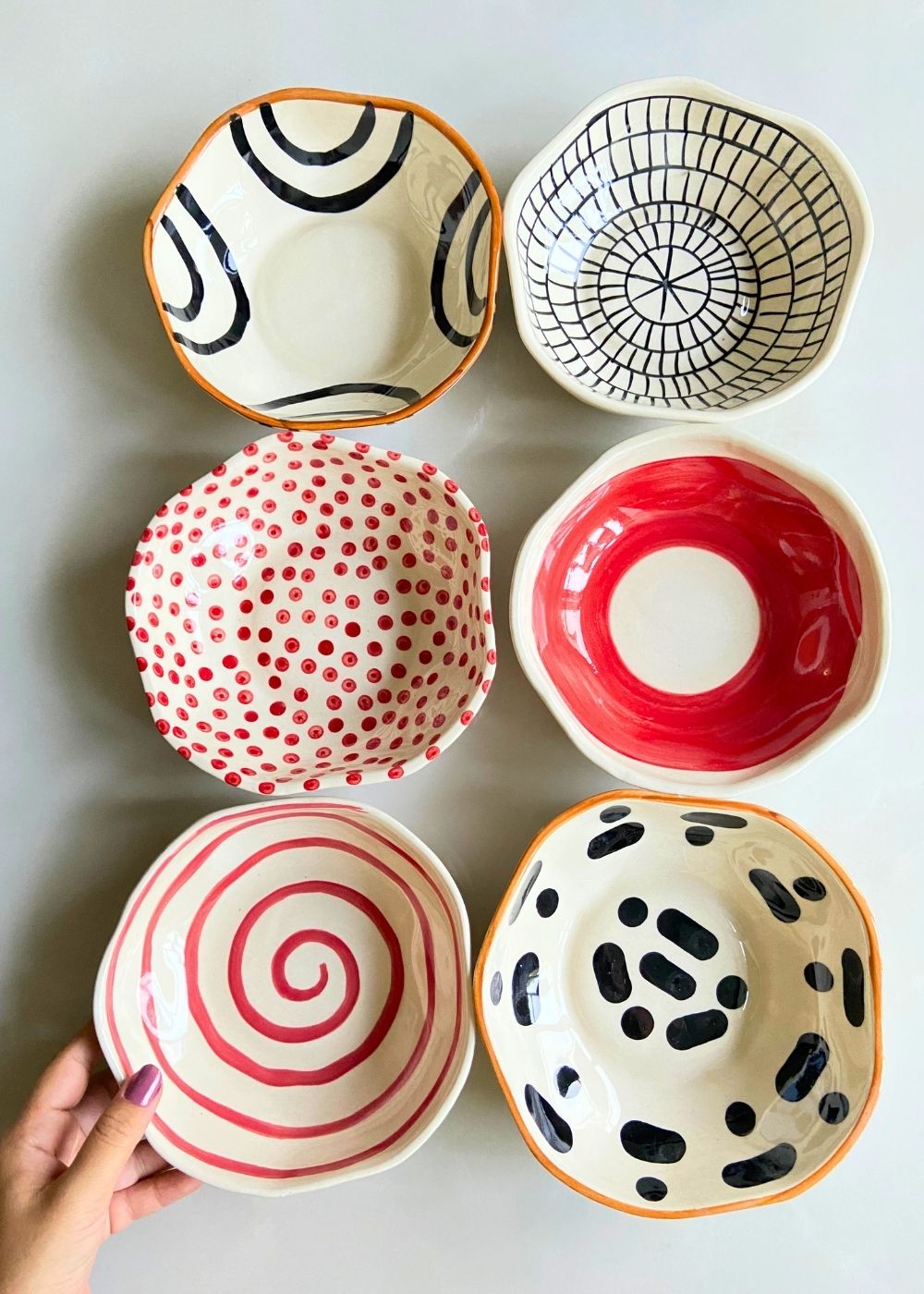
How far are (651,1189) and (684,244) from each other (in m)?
1.11

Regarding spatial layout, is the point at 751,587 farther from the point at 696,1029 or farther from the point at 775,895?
the point at 696,1029

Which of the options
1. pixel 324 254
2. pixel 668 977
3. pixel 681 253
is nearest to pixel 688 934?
pixel 668 977

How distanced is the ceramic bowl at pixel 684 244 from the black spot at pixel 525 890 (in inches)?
21.1

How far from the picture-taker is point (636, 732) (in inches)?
40.4

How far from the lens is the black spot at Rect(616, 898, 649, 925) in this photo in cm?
105

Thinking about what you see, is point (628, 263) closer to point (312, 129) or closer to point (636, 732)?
point (312, 129)

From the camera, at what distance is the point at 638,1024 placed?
3.42ft

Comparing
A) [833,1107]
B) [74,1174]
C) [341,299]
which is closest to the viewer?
[74,1174]

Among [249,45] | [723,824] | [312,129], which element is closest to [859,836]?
[723,824]

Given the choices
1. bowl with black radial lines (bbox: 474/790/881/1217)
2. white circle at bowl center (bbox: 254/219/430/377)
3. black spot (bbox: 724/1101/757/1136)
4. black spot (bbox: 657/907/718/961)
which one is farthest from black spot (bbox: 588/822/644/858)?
white circle at bowl center (bbox: 254/219/430/377)

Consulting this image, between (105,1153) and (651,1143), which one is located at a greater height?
(651,1143)

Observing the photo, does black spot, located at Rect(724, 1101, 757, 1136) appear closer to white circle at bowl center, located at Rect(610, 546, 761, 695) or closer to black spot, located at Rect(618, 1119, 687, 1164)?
black spot, located at Rect(618, 1119, 687, 1164)

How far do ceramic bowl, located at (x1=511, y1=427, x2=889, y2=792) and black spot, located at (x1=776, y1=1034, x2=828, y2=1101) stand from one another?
0.32m

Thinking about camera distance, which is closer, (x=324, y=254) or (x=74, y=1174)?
(x=74, y=1174)
